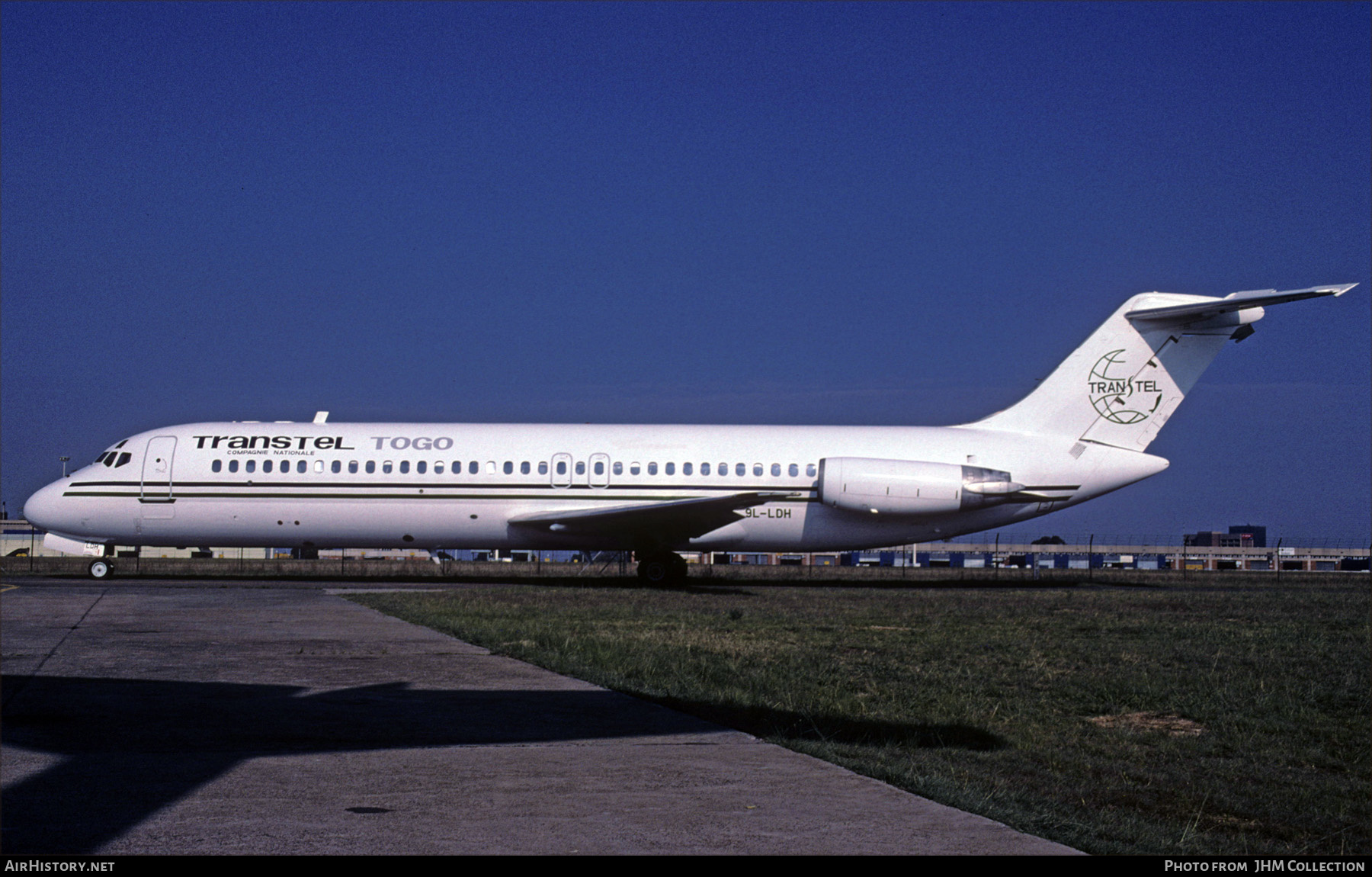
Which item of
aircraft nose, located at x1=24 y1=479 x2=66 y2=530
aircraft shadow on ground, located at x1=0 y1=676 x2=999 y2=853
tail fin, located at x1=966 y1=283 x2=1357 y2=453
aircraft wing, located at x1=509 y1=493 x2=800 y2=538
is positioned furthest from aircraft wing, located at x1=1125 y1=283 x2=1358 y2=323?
aircraft nose, located at x1=24 y1=479 x2=66 y2=530

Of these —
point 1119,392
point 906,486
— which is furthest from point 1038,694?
point 1119,392

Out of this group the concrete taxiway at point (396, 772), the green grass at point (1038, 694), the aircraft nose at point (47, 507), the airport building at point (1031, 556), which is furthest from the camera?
the airport building at point (1031, 556)

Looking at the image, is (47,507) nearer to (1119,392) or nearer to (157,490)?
(157,490)

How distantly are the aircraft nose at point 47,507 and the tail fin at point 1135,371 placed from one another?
2363 cm

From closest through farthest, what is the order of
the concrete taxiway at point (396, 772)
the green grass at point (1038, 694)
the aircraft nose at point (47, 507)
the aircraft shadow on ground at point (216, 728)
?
the concrete taxiway at point (396, 772) < the aircraft shadow on ground at point (216, 728) < the green grass at point (1038, 694) < the aircraft nose at point (47, 507)

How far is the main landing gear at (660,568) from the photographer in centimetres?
2841

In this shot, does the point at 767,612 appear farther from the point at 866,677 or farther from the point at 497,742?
the point at 497,742

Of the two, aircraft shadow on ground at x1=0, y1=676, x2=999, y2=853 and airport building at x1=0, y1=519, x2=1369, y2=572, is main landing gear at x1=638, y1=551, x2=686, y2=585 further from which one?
airport building at x1=0, y1=519, x2=1369, y2=572

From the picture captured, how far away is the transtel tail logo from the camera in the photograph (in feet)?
91.6

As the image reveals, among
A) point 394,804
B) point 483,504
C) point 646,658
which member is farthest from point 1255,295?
point 394,804

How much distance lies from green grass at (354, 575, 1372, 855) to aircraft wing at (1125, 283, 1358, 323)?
7650mm

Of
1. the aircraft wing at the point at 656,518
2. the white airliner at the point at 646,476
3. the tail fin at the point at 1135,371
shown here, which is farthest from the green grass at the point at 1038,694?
the tail fin at the point at 1135,371

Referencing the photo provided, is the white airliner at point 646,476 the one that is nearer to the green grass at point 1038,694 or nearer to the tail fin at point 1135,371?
the tail fin at point 1135,371

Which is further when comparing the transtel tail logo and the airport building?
the airport building
